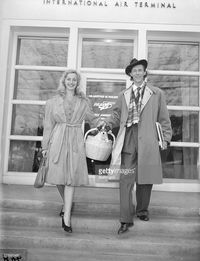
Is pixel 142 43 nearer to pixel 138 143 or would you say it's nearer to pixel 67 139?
pixel 138 143

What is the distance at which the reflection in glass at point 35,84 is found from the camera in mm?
5160

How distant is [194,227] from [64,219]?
1.37 metres

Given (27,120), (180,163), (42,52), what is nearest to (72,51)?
(42,52)

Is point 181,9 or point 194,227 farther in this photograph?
point 181,9

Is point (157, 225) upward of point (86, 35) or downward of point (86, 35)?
downward

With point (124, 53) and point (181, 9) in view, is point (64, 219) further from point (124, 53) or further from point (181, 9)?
point (181, 9)

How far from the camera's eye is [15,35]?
16.7 feet

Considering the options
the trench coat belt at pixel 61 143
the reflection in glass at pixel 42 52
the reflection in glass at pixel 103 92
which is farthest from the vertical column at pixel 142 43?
the trench coat belt at pixel 61 143

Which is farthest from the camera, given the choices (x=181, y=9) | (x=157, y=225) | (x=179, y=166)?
(x=179, y=166)

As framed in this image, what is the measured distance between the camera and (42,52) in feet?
16.9

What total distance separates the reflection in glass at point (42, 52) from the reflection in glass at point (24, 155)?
4.71 feet

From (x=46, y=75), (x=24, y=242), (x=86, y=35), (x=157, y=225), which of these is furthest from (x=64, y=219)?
(x=86, y=35)

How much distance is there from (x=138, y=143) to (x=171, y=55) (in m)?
2.68

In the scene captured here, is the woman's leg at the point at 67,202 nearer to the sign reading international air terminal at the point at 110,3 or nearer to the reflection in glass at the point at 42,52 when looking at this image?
the reflection in glass at the point at 42,52
